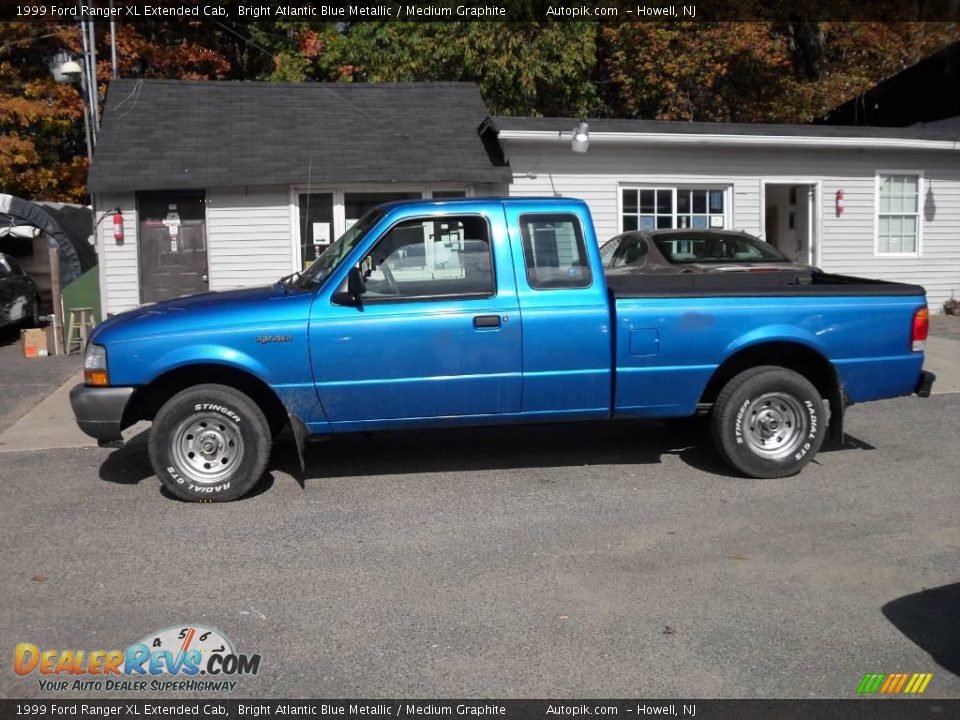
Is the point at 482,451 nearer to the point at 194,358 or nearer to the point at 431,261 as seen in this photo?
the point at 431,261

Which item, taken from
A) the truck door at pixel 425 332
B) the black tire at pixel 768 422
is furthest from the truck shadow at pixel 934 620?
the truck door at pixel 425 332

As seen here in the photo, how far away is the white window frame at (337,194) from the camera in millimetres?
14111

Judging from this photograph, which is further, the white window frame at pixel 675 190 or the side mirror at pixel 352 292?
the white window frame at pixel 675 190

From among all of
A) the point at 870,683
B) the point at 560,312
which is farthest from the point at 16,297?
the point at 870,683

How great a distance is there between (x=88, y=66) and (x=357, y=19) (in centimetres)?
986

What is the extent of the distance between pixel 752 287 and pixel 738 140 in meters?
8.72

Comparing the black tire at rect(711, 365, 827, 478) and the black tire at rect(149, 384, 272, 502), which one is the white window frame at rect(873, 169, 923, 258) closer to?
the black tire at rect(711, 365, 827, 478)

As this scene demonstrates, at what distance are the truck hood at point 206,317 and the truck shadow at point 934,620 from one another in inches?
149

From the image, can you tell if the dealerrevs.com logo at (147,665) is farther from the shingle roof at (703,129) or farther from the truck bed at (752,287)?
the shingle roof at (703,129)

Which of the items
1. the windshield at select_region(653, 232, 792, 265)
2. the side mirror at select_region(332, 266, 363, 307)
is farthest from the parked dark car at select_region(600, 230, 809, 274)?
the side mirror at select_region(332, 266, 363, 307)

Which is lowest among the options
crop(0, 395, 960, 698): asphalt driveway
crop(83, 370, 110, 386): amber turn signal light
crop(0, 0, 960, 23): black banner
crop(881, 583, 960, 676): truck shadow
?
crop(881, 583, 960, 676): truck shadow

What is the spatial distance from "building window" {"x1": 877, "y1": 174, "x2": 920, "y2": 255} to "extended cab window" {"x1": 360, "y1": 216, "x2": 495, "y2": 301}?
12.0m

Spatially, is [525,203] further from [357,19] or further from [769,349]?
[357,19]

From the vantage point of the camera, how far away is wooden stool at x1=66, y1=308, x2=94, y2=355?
13351 mm
